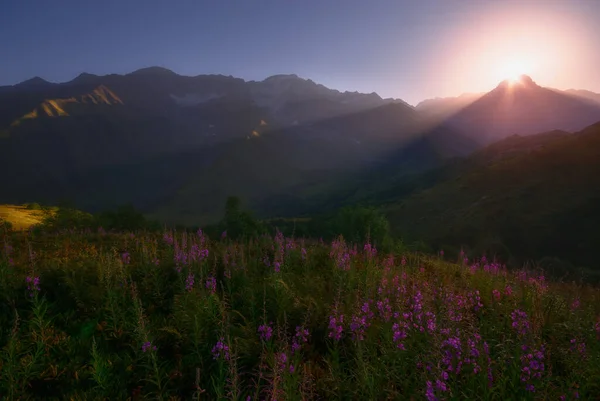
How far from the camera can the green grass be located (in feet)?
12.7

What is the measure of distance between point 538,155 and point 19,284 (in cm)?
13059

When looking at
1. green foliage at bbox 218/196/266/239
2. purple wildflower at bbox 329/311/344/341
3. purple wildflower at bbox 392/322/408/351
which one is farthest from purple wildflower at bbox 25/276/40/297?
green foliage at bbox 218/196/266/239

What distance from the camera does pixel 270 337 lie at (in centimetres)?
498

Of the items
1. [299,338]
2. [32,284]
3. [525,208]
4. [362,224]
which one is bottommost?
[525,208]

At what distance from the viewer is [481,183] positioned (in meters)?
111

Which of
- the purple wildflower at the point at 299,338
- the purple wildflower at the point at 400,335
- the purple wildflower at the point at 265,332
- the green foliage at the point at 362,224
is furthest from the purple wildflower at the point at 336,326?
the green foliage at the point at 362,224

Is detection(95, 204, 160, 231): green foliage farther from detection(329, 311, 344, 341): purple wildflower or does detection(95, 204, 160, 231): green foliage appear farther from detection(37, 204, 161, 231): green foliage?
detection(329, 311, 344, 341): purple wildflower

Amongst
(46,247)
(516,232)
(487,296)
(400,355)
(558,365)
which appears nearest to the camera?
(400,355)

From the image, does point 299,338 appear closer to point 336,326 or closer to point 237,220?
point 336,326

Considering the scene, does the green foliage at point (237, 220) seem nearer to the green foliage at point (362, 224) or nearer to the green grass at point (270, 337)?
the green foliage at point (362, 224)

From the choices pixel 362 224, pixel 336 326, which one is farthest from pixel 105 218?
pixel 336 326

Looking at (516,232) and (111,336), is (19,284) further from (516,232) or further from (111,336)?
(516,232)

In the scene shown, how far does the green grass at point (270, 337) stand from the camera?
12.7 feet

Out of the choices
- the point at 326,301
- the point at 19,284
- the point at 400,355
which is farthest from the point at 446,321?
the point at 19,284
